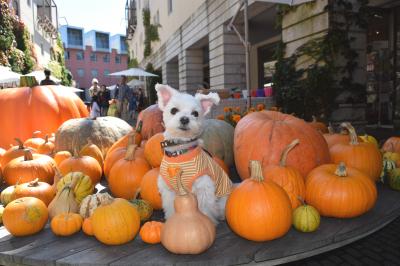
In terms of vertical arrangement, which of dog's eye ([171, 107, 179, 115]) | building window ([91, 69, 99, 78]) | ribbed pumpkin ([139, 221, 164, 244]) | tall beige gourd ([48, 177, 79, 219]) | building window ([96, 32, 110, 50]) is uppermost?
building window ([96, 32, 110, 50])

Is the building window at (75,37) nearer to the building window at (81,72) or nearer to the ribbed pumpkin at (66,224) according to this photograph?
the building window at (81,72)

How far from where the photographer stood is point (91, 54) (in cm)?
6041

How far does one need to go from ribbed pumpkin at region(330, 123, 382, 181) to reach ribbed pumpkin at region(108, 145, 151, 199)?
2.01 m

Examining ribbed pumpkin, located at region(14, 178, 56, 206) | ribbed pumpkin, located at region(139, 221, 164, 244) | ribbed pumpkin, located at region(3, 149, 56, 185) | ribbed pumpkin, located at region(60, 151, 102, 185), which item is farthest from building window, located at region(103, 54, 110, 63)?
ribbed pumpkin, located at region(139, 221, 164, 244)

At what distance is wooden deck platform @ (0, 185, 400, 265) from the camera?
2.02 meters

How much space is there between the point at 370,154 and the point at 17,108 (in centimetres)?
535

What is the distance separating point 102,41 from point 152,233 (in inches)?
2609

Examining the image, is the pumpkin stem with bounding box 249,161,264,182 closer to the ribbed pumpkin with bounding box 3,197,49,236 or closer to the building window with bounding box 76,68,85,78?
the ribbed pumpkin with bounding box 3,197,49,236

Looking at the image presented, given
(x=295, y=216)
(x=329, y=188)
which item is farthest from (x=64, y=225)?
(x=329, y=188)

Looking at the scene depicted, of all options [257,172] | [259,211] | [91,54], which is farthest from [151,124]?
[91,54]

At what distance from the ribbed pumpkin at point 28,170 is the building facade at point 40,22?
74.6 ft

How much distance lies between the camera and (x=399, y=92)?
8.59 metres

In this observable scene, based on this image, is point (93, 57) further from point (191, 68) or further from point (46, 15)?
point (191, 68)

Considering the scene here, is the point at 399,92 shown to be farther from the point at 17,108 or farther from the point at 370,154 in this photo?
the point at 17,108
